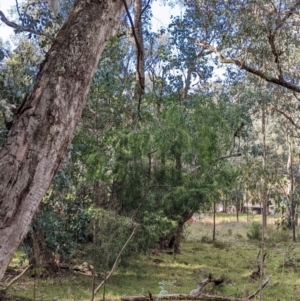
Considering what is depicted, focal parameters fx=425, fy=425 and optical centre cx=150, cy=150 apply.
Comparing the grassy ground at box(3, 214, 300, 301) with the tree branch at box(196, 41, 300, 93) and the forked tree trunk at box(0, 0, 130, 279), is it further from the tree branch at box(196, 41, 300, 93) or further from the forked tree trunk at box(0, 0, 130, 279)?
the tree branch at box(196, 41, 300, 93)

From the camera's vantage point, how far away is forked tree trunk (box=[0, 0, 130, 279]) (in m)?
1.57

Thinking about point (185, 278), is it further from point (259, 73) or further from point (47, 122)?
point (47, 122)

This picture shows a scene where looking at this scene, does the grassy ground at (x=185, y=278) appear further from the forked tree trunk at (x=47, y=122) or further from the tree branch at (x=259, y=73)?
the tree branch at (x=259, y=73)

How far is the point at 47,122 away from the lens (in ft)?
5.57

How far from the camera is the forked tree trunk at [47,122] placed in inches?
61.9

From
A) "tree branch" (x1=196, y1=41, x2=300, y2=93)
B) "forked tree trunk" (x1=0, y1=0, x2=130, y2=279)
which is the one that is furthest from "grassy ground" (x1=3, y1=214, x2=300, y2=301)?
"tree branch" (x1=196, y1=41, x2=300, y2=93)

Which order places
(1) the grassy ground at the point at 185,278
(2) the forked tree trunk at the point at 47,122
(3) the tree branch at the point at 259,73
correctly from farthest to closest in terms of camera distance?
(3) the tree branch at the point at 259,73 → (1) the grassy ground at the point at 185,278 → (2) the forked tree trunk at the point at 47,122

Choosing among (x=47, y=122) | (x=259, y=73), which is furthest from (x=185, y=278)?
(x=47, y=122)

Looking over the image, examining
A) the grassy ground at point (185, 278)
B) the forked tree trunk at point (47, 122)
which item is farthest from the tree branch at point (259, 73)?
the forked tree trunk at point (47, 122)

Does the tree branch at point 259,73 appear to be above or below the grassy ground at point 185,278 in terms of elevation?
above

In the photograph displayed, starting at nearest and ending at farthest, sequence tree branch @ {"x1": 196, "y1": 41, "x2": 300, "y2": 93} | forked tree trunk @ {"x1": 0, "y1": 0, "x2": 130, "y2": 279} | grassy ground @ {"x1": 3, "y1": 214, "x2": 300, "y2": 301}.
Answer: forked tree trunk @ {"x1": 0, "y1": 0, "x2": 130, "y2": 279} < grassy ground @ {"x1": 3, "y1": 214, "x2": 300, "y2": 301} < tree branch @ {"x1": 196, "y1": 41, "x2": 300, "y2": 93}

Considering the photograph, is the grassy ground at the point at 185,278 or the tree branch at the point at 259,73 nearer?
the grassy ground at the point at 185,278

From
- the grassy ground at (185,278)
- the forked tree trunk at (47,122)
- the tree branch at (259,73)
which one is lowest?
the grassy ground at (185,278)

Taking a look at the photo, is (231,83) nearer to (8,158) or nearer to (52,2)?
(52,2)
